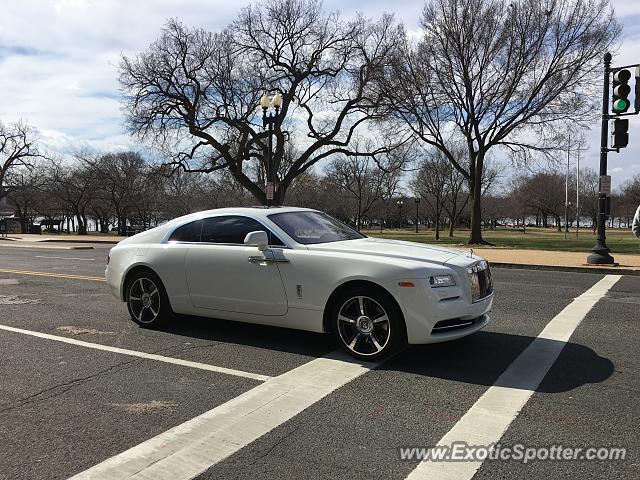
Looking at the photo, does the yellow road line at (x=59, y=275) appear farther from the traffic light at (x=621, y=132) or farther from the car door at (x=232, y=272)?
the traffic light at (x=621, y=132)

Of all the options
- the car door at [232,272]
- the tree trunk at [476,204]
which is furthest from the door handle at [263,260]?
the tree trunk at [476,204]

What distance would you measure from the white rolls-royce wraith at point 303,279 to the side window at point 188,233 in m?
0.01

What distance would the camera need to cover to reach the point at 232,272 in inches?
237

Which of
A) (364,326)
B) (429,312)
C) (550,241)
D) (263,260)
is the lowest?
(550,241)

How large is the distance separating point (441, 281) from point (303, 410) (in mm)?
1843

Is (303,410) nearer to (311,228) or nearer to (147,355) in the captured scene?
(147,355)

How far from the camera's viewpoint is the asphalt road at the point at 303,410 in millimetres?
3287

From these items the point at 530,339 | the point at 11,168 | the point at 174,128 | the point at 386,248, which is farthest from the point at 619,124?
the point at 11,168

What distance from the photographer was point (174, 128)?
114ft

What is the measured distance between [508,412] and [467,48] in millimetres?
26618

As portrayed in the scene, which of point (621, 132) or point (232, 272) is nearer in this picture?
point (232, 272)

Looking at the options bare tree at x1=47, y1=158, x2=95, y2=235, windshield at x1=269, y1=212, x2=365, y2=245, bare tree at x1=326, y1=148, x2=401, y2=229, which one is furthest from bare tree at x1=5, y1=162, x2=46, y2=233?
windshield at x1=269, y1=212, x2=365, y2=245

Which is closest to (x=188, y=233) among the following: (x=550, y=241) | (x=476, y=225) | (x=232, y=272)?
(x=232, y=272)

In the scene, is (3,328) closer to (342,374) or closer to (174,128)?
(342,374)
